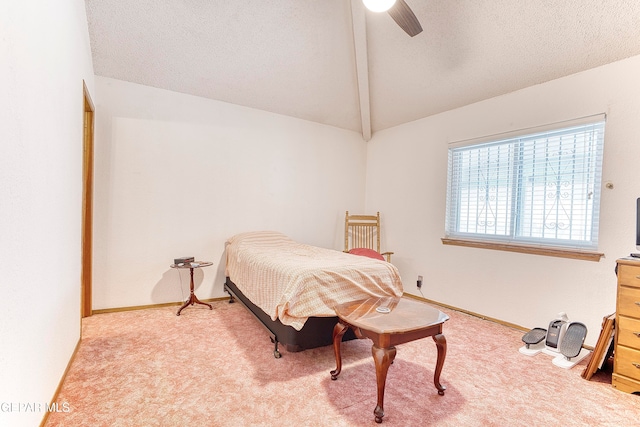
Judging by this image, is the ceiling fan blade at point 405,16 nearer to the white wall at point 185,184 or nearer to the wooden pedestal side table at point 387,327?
the wooden pedestal side table at point 387,327

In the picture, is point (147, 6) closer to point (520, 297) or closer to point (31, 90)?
point (31, 90)

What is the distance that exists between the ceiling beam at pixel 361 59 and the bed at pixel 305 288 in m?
2.26

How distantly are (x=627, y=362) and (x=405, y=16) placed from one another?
261 cm

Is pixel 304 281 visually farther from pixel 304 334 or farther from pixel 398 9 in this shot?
pixel 398 9

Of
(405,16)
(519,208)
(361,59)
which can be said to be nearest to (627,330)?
A: (519,208)

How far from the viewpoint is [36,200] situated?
52.6 inches

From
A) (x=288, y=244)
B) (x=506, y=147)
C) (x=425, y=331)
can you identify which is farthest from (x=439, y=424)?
(x=506, y=147)

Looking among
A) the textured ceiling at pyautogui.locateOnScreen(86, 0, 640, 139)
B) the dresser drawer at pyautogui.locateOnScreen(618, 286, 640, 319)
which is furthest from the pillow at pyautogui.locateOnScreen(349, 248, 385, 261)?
the dresser drawer at pyautogui.locateOnScreen(618, 286, 640, 319)

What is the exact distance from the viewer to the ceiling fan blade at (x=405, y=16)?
1.92 meters

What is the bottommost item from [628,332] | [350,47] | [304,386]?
[304,386]

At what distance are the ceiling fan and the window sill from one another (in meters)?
2.20

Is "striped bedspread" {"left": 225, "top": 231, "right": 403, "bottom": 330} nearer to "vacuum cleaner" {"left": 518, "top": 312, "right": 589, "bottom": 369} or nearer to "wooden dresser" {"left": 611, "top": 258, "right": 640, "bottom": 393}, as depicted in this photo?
"vacuum cleaner" {"left": 518, "top": 312, "right": 589, "bottom": 369}

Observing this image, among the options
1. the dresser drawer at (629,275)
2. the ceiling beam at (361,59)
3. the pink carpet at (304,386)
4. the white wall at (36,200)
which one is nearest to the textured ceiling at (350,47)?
the ceiling beam at (361,59)

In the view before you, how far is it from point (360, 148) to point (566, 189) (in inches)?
107
